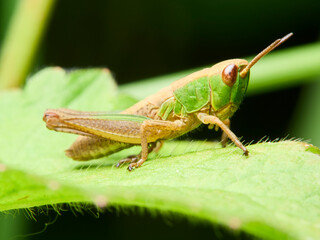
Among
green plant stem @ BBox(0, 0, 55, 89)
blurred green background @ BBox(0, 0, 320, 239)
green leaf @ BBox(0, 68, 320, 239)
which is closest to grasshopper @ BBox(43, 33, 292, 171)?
green leaf @ BBox(0, 68, 320, 239)

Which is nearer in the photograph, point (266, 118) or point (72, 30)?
point (266, 118)

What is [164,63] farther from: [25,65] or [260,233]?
[260,233]

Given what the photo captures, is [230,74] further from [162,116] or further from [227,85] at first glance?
[162,116]

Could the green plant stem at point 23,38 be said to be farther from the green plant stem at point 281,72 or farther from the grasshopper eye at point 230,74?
the grasshopper eye at point 230,74

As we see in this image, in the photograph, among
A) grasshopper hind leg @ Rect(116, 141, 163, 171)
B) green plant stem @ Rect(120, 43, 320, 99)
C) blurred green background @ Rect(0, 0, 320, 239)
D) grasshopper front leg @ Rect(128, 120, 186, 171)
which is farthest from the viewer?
blurred green background @ Rect(0, 0, 320, 239)

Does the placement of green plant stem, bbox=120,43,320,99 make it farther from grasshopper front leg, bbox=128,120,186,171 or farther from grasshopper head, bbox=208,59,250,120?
grasshopper head, bbox=208,59,250,120

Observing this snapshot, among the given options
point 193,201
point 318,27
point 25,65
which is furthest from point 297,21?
point 193,201

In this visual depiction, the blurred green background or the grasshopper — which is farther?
the blurred green background
